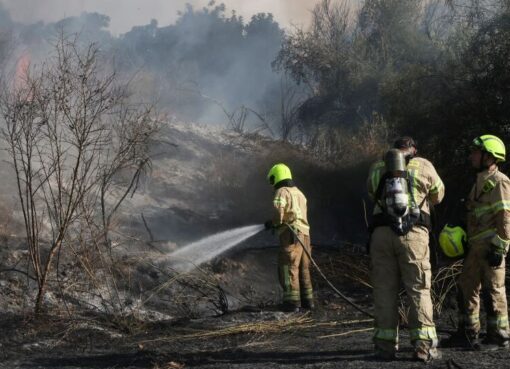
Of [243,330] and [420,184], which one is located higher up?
[420,184]

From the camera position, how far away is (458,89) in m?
12.7

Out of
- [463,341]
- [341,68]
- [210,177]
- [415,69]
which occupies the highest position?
[341,68]

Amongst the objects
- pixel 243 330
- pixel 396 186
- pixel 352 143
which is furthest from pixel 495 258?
pixel 352 143

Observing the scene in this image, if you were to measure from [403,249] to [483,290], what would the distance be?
93 cm

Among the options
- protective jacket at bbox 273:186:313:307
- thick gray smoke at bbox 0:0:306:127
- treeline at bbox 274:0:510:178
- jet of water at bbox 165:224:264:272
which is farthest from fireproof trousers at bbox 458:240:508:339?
thick gray smoke at bbox 0:0:306:127

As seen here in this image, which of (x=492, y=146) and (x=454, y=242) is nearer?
(x=492, y=146)

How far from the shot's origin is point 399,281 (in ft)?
15.9

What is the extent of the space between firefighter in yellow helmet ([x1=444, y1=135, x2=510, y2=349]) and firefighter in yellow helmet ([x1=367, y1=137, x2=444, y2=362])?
17.6 inches

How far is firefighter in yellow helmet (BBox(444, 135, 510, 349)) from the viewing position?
4957mm

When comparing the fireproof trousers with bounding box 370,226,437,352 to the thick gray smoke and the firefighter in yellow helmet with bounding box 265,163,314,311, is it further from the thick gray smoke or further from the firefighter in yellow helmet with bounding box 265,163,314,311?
the thick gray smoke

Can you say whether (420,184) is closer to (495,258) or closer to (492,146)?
(492,146)

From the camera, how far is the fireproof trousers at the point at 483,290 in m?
5.06

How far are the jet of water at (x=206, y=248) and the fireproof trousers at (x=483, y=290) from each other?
499 cm

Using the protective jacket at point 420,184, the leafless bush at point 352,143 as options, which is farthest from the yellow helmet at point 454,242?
the leafless bush at point 352,143
